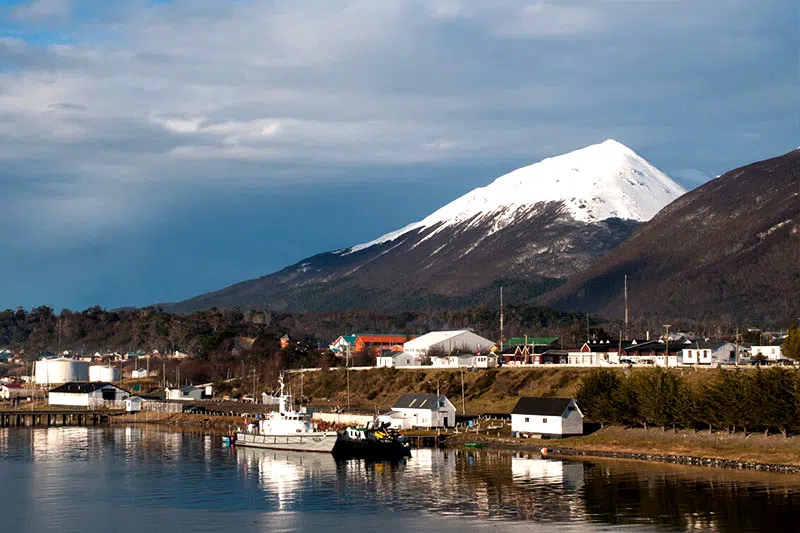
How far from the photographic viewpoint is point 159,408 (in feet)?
469

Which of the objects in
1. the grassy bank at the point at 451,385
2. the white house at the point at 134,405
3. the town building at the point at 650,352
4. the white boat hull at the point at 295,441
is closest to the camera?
the white boat hull at the point at 295,441

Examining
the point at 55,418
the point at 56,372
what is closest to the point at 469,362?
the point at 55,418

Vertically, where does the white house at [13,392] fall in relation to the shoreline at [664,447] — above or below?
above

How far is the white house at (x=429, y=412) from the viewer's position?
103 meters

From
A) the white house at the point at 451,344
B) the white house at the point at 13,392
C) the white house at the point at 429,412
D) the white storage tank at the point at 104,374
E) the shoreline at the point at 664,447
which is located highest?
the white house at the point at 451,344

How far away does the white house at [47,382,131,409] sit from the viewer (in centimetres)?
15375

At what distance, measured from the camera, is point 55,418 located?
14200cm

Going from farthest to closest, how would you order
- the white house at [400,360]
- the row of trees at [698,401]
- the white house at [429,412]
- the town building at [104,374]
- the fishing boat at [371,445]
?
the town building at [104,374] → the white house at [400,360] → the white house at [429,412] → the fishing boat at [371,445] → the row of trees at [698,401]

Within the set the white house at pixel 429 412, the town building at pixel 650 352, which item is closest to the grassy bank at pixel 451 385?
the white house at pixel 429 412

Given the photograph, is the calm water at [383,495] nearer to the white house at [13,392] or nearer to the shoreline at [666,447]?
the shoreline at [666,447]

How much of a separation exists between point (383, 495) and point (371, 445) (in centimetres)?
2154

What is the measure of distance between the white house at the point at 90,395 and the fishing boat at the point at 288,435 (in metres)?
58.2

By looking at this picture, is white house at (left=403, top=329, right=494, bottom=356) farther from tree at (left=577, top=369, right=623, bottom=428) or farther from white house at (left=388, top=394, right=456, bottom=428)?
tree at (left=577, top=369, right=623, bottom=428)

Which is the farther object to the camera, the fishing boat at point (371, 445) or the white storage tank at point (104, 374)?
the white storage tank at point (104, 374)
